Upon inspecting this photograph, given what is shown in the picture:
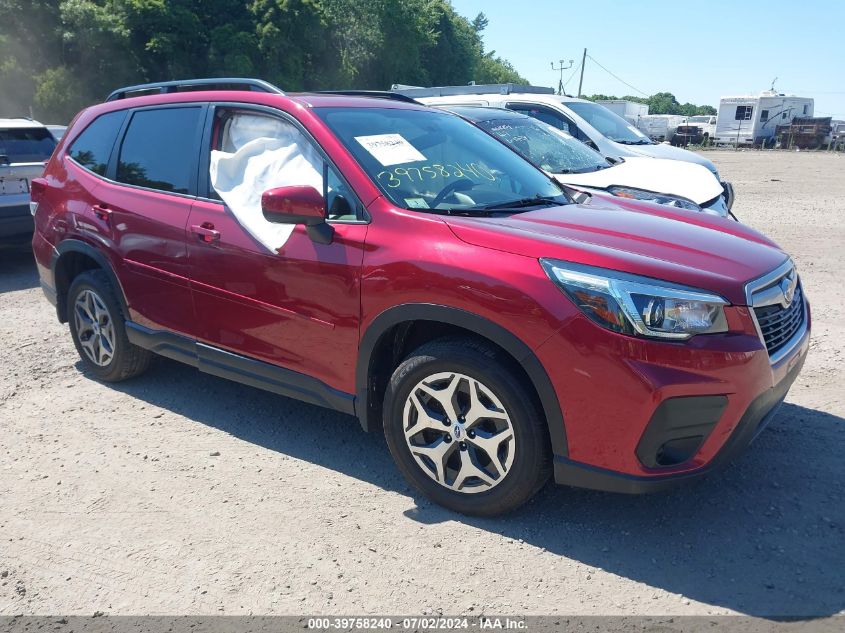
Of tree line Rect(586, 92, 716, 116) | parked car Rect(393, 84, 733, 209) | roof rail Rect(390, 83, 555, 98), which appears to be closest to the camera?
parked car Rect(393, 84, 733, 209)

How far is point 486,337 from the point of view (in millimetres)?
3010

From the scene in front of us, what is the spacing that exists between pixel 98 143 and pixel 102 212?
61 centimetres

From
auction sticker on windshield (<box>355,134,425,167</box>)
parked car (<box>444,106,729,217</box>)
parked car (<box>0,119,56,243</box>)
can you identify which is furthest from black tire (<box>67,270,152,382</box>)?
parked car (<box>444,106,729,217</box>)

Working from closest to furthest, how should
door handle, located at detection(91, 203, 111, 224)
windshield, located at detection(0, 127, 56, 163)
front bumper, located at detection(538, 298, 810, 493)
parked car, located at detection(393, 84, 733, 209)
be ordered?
front bumper, located at detection(538, 298, 810, 493), door handle, located at detection(91, 203, 111, 224), windshield, located at detection(0, 127, 56, 163), parked car, located at detection(393, 84, 733, 209)

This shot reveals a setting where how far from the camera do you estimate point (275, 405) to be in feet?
15.1

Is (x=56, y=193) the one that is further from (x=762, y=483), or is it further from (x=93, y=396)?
(x=762, y=483)

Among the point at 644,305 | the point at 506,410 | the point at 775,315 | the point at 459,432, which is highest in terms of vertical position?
the point at 644,305

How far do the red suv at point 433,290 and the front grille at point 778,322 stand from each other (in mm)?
15

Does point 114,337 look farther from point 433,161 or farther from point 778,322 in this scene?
point 778,322

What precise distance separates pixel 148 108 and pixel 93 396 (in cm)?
190

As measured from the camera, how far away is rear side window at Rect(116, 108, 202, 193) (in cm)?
417

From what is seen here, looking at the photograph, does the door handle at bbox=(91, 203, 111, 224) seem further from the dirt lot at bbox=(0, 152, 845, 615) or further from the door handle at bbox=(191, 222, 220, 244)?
the dirt lot at bbox=(0, 152, 845, 615)

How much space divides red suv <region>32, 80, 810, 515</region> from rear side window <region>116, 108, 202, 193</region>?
2 centimetres

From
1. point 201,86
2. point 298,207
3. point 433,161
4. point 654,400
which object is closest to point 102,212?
point 201,86
